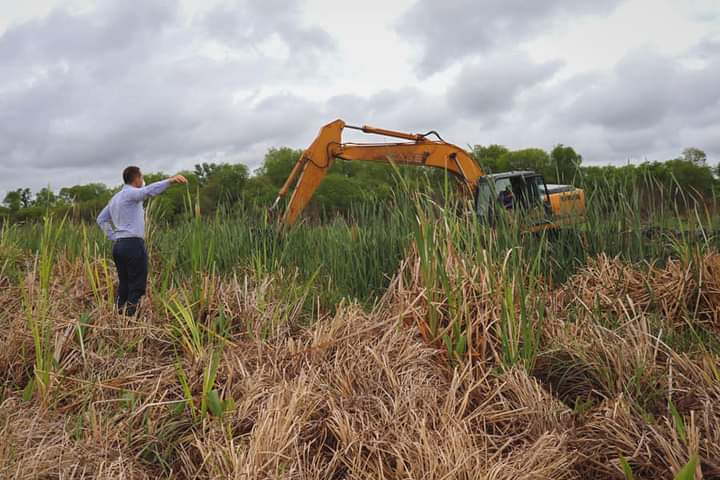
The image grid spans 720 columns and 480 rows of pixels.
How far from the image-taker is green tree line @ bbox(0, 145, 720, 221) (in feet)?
15.1

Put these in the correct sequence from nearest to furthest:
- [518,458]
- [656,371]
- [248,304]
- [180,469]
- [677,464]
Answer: [677,464] < [518,458] < [180,469] < [656,371] < [248,304]

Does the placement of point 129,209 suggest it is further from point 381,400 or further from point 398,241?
point 381,400

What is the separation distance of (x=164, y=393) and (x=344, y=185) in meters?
23.0

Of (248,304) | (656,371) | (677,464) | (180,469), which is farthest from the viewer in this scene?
(248,304)

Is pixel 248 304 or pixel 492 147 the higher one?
pixel 492 147

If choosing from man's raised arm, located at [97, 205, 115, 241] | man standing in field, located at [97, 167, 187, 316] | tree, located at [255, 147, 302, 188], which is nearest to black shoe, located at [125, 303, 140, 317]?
man standing in field, located at [97, 167, 187, 316]

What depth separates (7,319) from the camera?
4496mm

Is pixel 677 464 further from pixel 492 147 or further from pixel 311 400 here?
pixel 492 147

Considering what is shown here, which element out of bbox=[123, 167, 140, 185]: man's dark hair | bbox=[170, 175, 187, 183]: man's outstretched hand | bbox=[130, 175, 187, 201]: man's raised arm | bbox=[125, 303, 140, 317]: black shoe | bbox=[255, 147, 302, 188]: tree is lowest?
bbox=[125, 303, 140, 317]: black shoe

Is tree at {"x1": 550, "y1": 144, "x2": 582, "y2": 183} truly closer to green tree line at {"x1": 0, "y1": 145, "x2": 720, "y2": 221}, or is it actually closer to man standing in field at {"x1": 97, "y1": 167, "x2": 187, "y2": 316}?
green tree line at {"x1": 0, "y1": 145, "x2": 720, "y2": 221}

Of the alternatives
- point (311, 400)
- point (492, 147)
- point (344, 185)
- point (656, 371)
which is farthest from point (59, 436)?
point (492, 147)

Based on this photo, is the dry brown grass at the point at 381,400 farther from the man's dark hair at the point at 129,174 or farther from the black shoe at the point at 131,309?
the man's dark hair at the point at 129,174

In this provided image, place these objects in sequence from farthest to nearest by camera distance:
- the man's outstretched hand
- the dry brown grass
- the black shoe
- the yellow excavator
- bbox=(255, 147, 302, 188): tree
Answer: bbox=(255, 147, 302, 188): tree
the yellow excavator
the man's outstretched hand
the black shoe
the dry brown grass

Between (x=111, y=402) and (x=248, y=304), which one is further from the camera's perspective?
(x=248, y=304)
